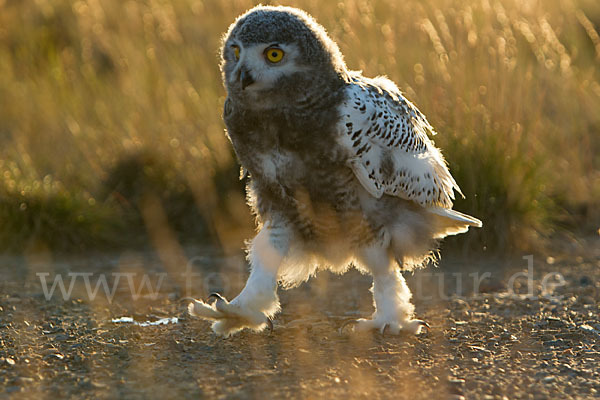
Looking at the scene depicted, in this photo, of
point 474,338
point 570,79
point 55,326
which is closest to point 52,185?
point 55,326

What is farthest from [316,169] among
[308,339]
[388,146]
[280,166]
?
[308,339]

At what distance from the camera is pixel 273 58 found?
4.27 meters

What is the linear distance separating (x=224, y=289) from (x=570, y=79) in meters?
4.57

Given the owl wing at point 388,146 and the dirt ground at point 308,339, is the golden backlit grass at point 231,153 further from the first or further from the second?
the owl wing at point 388,146

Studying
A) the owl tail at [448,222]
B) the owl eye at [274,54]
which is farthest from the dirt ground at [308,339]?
the owl eye at [274,54]

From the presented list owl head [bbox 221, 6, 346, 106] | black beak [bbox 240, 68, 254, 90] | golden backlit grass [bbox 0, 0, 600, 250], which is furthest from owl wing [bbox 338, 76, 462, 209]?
golden backlit grass [bbox 0, 0, 600, 250]

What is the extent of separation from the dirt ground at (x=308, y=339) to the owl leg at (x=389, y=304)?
0.22 ft

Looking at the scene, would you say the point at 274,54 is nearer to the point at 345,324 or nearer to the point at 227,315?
the point at 227,315

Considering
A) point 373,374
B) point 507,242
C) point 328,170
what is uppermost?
point 328,170

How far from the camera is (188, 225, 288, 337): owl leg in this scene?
4.46 metres

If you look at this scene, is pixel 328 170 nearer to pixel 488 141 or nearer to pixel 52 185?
pixel 488 141

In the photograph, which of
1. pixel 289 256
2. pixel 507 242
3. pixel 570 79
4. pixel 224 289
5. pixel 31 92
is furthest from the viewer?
pixel 31 92

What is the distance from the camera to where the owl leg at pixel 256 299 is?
446 centimetres

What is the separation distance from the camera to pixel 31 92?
9.75m
